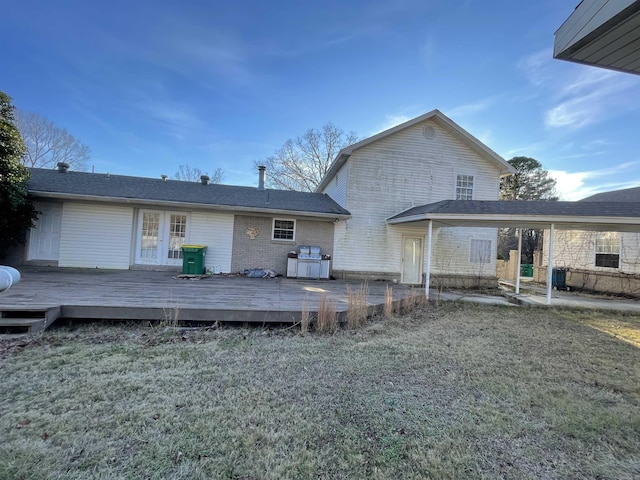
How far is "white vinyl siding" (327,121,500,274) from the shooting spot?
11148 mm

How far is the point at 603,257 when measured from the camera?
12.5 meters

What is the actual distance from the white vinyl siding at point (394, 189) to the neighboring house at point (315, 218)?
4 centimetres

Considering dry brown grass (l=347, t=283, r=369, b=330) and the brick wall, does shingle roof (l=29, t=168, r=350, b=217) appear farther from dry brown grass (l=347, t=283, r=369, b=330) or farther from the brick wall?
dry brown grass (l=347, t=283, r=369, b=330)

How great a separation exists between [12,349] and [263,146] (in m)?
25.4

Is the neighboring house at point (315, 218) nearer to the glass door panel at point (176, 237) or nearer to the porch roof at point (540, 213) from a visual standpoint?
the glass door panel at point (176, 237)

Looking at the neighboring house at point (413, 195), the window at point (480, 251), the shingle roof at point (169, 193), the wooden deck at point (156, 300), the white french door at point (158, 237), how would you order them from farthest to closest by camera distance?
the window at point (480, 251) → the neighboring house at point (413, 195) → the white french door at point (158, 237) → the shingle roof at point (169, 193) → the wooden deck at point (156, 300)

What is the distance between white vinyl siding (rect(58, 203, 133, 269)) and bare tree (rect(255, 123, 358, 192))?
57.6 feet

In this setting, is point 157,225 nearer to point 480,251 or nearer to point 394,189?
point 394,189

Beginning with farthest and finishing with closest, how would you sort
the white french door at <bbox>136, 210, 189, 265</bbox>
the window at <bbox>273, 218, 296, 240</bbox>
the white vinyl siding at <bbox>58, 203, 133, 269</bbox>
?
the window at <bbox>273, 218, 296, 240</bbox> < the white french door at <bbox>136, 210, 189, 265</bbox> < the white vinyl siding at <bbox>58, 203, 133, 269</bbox>

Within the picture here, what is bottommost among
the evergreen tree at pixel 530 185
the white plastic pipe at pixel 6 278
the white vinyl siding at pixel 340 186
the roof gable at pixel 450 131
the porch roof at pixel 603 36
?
the white plastic pipe at pixel 6 278

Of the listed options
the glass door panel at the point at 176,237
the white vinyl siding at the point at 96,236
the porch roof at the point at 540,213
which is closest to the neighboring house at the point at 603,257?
the porch roof at the point at 540,213

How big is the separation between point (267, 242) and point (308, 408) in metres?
8.54

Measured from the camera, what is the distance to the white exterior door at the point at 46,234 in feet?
32.2

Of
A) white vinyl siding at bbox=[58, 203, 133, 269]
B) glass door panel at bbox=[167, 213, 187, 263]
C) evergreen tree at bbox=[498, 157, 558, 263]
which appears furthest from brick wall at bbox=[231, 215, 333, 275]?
evergreen tree at bbox=[498, 157, 558, 263]
